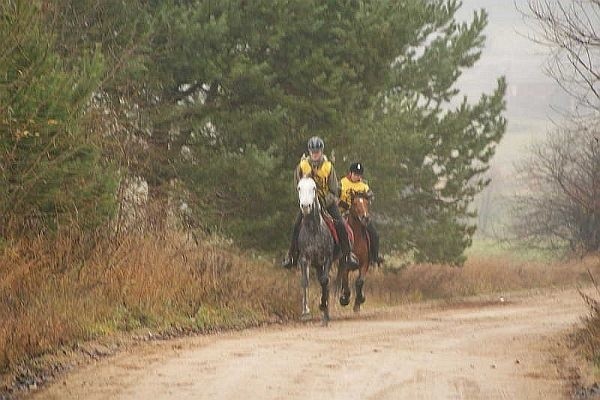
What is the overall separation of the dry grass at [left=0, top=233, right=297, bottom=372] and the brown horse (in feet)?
3.65

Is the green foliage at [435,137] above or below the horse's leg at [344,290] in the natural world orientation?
above

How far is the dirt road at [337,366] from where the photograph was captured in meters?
10.7

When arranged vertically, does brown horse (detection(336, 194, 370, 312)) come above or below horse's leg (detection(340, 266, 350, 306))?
above

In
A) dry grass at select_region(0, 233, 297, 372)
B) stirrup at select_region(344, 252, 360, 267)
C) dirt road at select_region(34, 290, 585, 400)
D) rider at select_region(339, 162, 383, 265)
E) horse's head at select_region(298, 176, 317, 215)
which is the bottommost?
dirt road at select_region(34, 290, 585, 400)

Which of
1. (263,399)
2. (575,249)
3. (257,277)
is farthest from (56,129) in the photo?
→ (575,249)

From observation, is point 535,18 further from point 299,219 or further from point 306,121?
point 306,121

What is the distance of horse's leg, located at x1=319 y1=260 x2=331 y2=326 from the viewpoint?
18.8m

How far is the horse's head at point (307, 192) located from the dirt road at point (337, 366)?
6.05ft

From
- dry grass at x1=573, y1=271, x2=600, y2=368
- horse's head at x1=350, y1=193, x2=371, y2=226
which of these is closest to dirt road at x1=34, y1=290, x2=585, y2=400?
dry grass at x1=573, y1=271, x2=600, y2=368

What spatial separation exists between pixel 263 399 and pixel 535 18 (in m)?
6.58

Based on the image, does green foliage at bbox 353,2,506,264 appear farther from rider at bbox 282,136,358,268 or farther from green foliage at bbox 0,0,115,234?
green foliage at bbox 0,0,115,234

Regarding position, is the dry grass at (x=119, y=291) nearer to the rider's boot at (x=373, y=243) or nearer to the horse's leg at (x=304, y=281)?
the horse's leg at (x=304, y=281)

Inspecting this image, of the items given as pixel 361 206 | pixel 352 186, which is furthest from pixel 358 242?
pixel 352 186

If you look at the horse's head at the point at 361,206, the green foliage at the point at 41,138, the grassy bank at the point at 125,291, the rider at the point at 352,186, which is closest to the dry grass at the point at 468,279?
the horse's head at the point at 361,206
